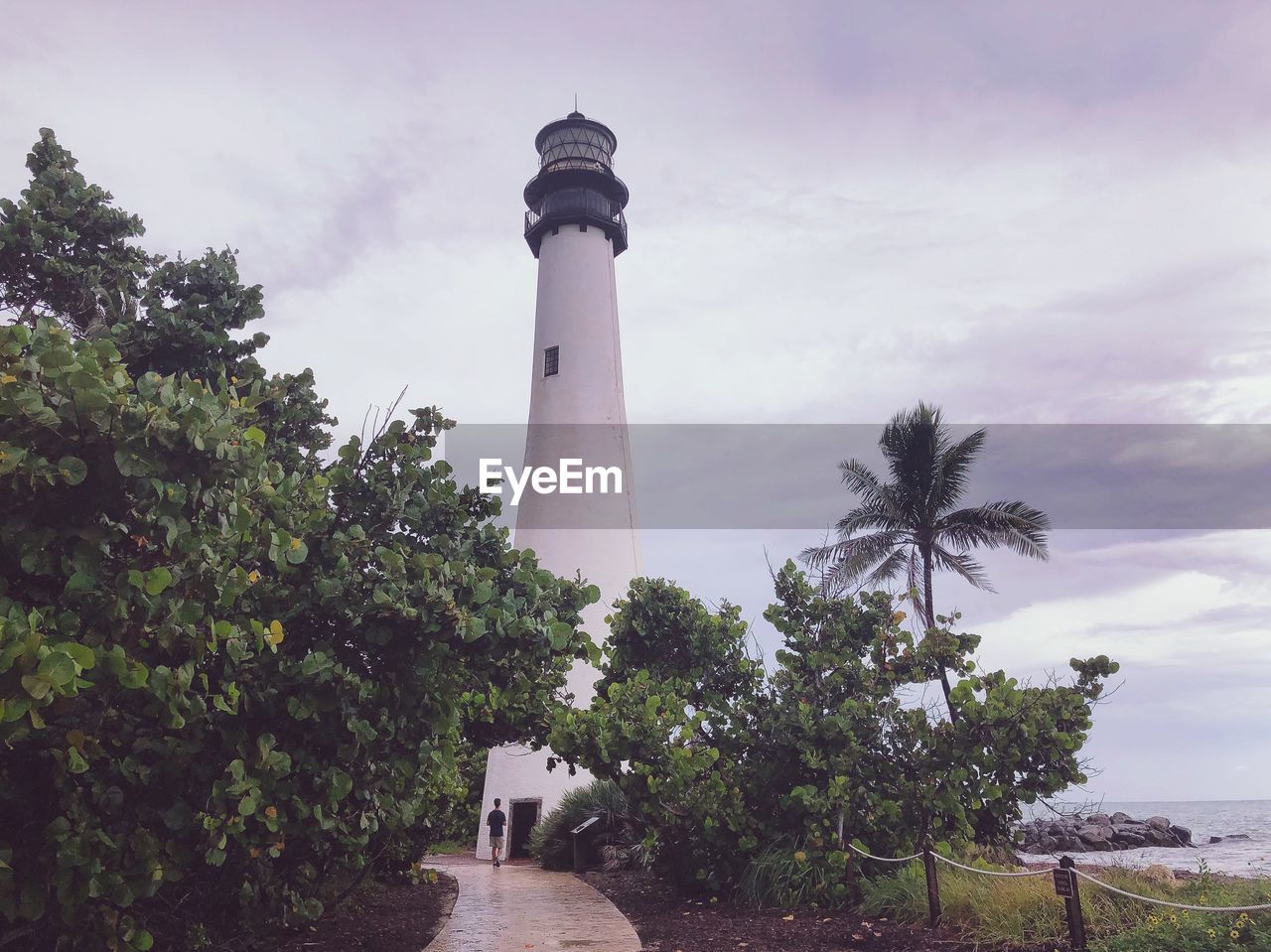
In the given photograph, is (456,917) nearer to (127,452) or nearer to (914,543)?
(127,452)

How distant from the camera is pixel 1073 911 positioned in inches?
265

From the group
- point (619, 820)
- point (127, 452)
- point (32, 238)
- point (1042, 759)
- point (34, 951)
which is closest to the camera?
point (127, 452)

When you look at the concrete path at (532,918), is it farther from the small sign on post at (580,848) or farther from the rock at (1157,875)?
the rock at (1157,875)

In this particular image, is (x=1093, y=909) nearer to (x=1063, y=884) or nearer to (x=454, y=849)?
(x=1063, y=884)

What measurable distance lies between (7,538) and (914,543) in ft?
67.7

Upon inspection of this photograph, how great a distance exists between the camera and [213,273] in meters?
9.38

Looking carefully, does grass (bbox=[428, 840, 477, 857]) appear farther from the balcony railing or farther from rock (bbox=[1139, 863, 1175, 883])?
rock (bbox=[1139, 863, 1175, 883])

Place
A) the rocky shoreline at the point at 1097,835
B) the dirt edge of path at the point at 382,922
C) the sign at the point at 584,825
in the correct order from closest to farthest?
the dirt edge of path at the point at 382,922
the sign at the point at 584,825
the rocky shoreline at the point at 1097,835

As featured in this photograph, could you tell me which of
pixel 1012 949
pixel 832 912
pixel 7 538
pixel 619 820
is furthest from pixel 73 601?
pixel 619 820

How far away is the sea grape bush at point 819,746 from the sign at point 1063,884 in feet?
7.33

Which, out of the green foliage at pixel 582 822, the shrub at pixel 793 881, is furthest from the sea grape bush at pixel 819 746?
the green foliage at pixel 582 822

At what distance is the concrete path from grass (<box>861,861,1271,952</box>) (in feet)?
9.91

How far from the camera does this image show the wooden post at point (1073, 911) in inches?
262

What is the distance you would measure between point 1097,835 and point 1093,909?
23912 millimetres
